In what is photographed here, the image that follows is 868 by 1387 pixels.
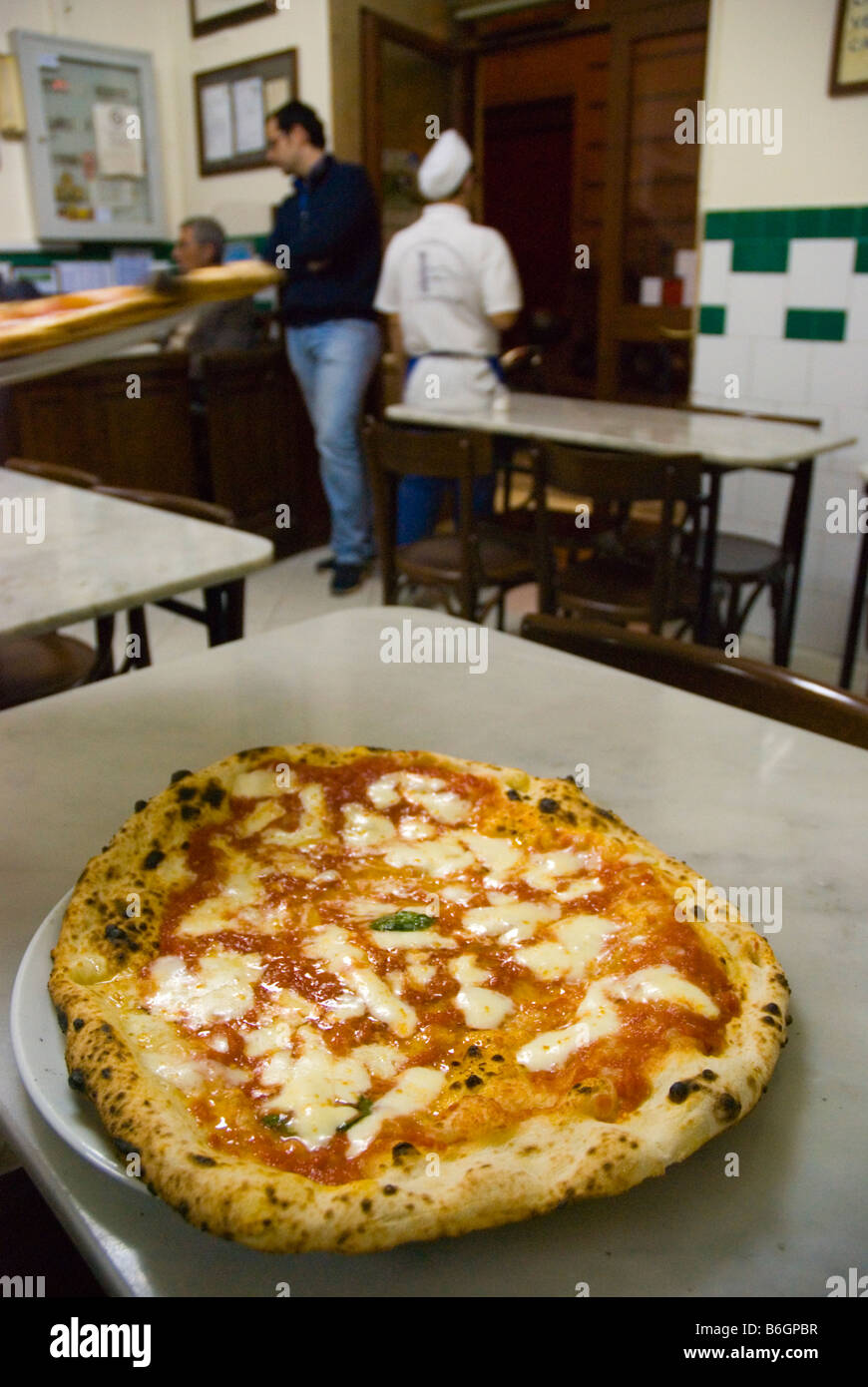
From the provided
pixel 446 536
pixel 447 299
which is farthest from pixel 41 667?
pixel 447 299

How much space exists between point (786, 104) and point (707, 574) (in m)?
1.98

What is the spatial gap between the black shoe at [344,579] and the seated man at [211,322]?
4.01 feet

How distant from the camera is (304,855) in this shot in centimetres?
104

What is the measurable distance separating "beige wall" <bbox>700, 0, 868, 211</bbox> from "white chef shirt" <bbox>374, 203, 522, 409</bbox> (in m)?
0.93

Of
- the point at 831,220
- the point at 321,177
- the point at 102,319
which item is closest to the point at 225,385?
the point at 321,177

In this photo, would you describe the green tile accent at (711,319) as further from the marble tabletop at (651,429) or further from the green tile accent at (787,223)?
the marble tabletop at (651,429)

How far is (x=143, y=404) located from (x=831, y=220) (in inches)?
121

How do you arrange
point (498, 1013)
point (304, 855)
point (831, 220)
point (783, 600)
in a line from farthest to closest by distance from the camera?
point (831, 220) < point (783, 600) < point (304, 855) < point (498, 1013)

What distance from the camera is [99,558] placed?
1921mm

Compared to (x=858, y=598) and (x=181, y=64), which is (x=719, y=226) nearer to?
(x=858, y=598)

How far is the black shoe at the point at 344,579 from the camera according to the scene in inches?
196

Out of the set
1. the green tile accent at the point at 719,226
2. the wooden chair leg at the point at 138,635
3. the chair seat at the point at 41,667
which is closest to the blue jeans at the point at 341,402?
the green tile accent at the point at 719,226

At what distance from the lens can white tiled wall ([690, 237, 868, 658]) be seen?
3.88 meters

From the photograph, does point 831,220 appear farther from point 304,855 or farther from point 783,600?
point 304,855
